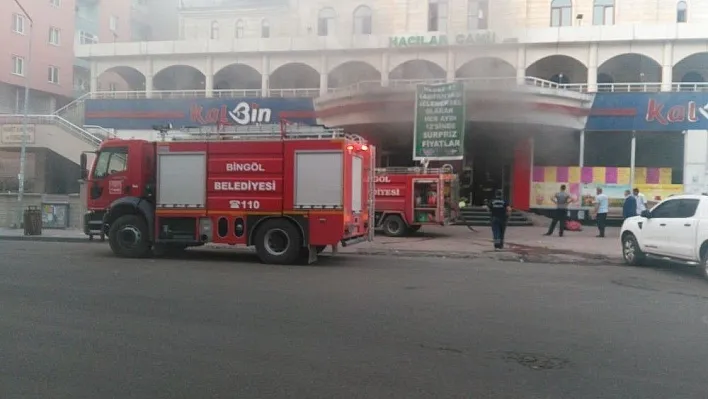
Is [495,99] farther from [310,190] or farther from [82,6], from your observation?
[82,6]

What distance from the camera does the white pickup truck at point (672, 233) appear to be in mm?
8195

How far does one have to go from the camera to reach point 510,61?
4879 millimetres

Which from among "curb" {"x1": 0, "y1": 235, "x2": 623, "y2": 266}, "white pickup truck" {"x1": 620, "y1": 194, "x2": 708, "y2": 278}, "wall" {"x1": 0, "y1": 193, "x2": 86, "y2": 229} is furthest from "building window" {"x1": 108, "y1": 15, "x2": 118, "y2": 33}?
"wall" {"x1": 0, "y1": 193, "x2": 86, "y2": 229}

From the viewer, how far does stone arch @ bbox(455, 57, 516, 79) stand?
497 cm

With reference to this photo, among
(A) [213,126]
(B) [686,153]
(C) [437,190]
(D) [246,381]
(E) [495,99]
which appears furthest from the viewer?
(B) [686,153]

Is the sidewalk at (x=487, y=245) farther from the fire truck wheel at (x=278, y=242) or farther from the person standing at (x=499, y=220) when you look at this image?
the fire truck wheel at (x=278, y=242)

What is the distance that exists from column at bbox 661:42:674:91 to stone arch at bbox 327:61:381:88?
12735 mm

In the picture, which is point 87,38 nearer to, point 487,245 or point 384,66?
point 384,66

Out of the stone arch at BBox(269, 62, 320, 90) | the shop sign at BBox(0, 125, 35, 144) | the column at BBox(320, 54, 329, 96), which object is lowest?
the column at BBox(320, 54, 329, 96)

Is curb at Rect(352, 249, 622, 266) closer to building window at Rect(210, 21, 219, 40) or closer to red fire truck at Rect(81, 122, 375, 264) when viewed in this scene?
red fire truck at Rect(81, 122, 375, 264)

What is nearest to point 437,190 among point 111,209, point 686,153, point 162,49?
point 111,209

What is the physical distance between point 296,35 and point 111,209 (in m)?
6.66

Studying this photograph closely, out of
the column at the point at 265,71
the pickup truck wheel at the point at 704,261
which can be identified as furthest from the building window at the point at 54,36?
the pickup truck wheel at the point at 704,261

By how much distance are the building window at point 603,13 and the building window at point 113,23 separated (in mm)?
10571
